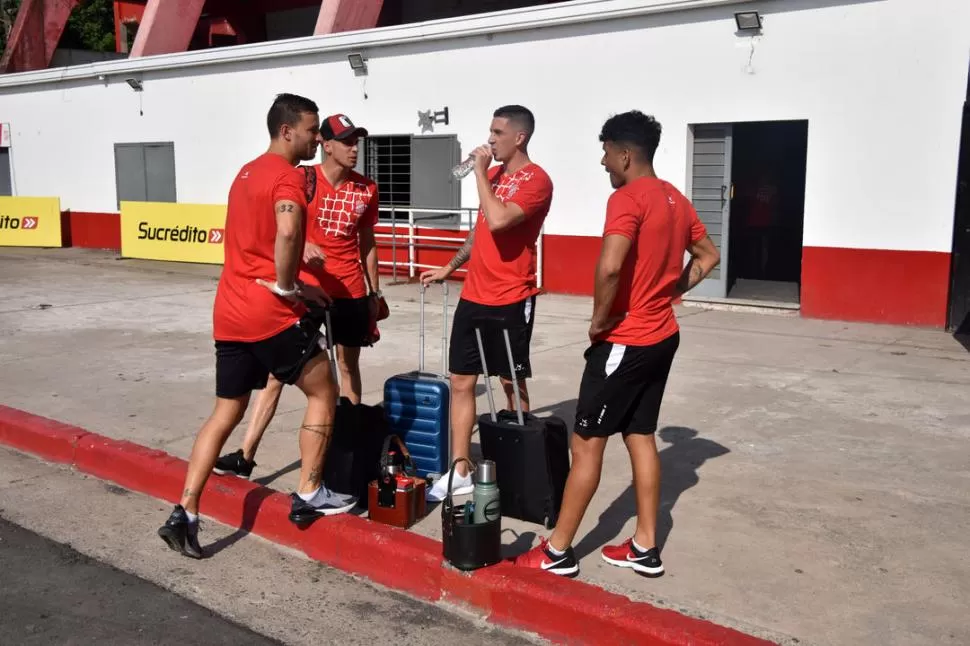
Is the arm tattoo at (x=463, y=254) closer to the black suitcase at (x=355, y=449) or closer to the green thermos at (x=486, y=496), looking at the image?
the black suitcase at (x=355, y=449)

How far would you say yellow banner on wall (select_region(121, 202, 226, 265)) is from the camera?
1673cm

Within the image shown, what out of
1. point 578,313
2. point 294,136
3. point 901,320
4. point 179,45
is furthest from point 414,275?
point 294,136

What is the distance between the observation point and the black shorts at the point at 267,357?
4.23m

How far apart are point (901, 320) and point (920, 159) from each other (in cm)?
177

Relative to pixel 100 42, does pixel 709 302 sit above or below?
below

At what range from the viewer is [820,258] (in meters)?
11.1

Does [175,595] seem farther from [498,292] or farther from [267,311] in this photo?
[498,292]

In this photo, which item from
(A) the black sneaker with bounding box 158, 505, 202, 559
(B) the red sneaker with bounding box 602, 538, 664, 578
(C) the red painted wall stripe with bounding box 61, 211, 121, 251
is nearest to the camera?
(B) the red sneaker with bounding box 602, 538, 664, 578

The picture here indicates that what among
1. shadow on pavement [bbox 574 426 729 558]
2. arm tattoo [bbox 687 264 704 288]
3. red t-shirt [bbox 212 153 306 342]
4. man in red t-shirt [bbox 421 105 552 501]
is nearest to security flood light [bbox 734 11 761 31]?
shadow on pavement [bbox 574 426 729 558]

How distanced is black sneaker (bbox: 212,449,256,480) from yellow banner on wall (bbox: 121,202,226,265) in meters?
11.5

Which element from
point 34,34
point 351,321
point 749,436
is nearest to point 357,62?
point 351,321

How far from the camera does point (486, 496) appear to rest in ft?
12.9

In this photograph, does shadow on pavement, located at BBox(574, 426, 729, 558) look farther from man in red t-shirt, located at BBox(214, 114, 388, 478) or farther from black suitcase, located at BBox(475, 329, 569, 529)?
man in red t-shirt, located at BBox(214, 114, 388, 478)

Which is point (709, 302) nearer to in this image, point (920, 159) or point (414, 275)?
point (920, 159)
